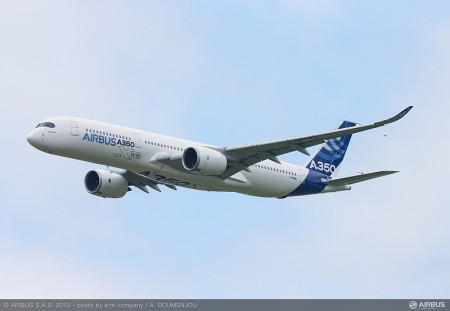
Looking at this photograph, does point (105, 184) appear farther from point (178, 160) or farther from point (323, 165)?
point (323, 165)

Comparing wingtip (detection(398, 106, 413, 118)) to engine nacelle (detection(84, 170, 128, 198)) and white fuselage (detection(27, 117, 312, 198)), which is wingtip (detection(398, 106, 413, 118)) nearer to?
white fuselage (detection(27, 117, 312, 198))

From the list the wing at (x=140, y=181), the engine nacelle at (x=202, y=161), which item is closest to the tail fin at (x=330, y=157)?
the wing at (x=140, y=181)

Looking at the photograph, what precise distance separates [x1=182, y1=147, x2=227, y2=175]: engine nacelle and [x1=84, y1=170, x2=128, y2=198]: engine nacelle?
788 cm

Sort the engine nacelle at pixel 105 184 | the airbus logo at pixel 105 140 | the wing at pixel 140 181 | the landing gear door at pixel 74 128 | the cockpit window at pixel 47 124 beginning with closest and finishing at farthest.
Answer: the landing gear door at pixel 74 128 < the airbus logo at pixel 105 140 < the cockpit window at pixel 47 124 < the engine nacelle at pixel 105 184 < the wing at pixel 140 181

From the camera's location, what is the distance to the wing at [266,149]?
6719 centimetres

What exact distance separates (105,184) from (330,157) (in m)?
16.0

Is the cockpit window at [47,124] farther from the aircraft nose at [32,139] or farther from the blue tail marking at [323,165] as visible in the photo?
the blue tail marking at [323,165]

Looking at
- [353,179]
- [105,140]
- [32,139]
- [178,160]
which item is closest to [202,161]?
[178,160]

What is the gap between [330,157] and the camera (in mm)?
80938

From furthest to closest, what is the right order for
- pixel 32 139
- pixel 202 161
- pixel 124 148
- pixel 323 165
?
pixel 323 165 → pixel 202 161 → pixel 124 148 → pixel 32 139

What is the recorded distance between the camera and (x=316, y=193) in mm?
77500

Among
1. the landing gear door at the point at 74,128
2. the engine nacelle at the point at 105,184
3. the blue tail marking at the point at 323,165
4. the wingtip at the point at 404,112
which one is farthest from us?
the blue tail marking at the point at 323,165

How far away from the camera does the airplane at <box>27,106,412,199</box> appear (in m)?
66.8
